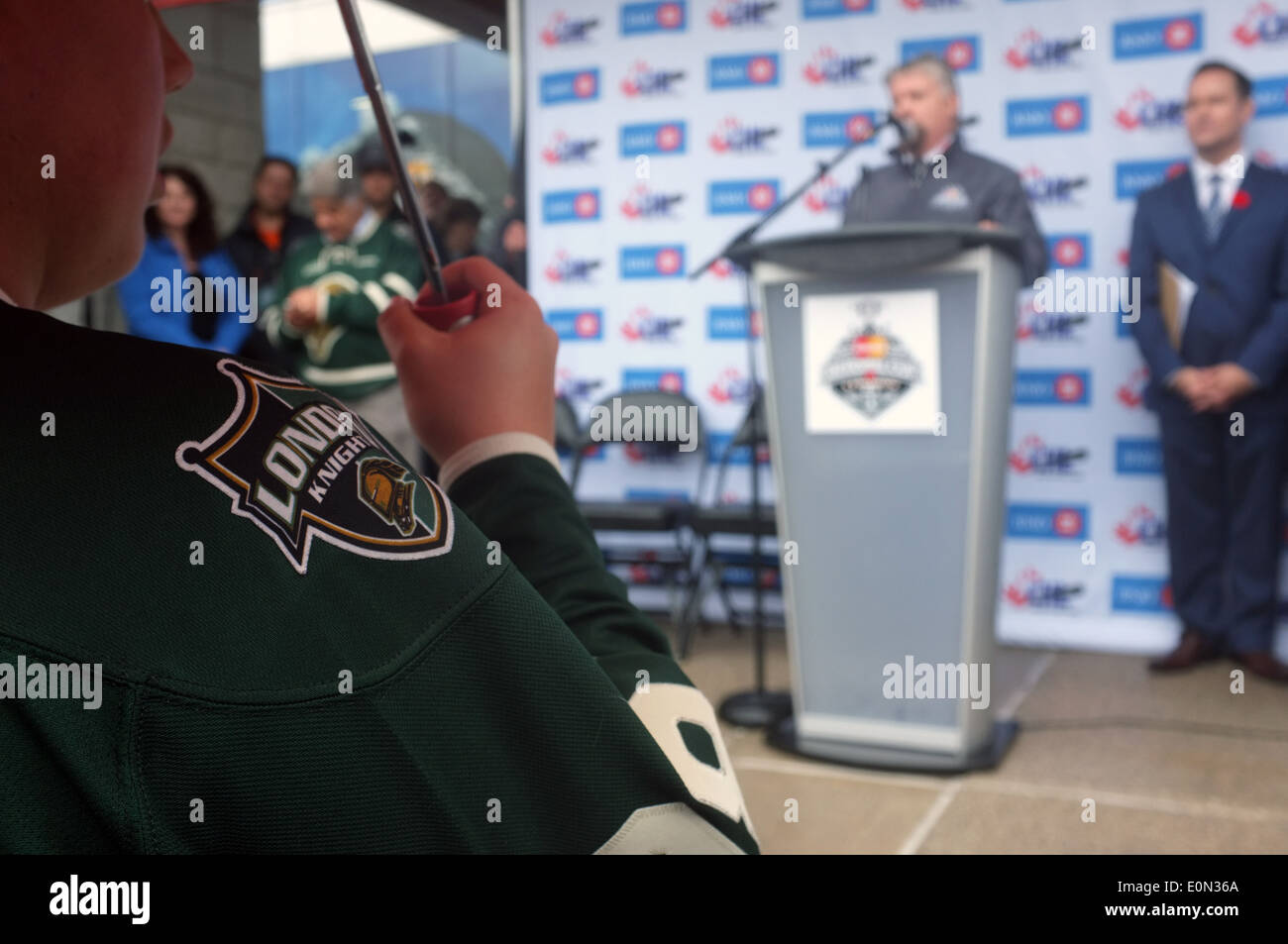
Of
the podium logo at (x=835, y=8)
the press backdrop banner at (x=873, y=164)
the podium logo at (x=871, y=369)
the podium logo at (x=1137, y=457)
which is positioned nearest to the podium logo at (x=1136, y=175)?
the press backdrop banner at (x=873, y=164)

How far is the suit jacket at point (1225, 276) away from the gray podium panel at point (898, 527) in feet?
4.74

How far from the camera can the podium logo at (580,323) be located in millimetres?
5312

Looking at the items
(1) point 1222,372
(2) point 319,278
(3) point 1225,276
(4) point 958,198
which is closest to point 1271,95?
(3) point 1225,276

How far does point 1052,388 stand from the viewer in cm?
467

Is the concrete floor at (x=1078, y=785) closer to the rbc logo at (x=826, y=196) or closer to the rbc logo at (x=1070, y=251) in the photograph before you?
the rbc logo at (x=1070, y=251)

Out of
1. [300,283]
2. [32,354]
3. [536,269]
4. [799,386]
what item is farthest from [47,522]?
[536,269]

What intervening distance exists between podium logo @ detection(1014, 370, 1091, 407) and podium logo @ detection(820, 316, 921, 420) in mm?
1877

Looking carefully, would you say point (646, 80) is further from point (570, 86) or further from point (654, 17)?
point (570, 86)

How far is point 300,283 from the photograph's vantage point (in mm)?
4820

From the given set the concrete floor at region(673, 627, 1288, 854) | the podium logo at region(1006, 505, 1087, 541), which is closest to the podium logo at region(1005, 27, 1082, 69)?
the podium logo at region(1006, 505, 1087, 541)

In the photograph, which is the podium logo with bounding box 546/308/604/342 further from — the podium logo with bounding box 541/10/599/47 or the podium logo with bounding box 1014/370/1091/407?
the podium logo with bounding box 1014/370/1091/407

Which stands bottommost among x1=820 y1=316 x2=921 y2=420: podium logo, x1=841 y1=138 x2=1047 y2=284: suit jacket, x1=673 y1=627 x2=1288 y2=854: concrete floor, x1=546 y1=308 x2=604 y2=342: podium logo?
x1=673 y1=627 x2=1288 y2=854: concrete floor

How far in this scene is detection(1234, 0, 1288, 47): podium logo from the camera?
4258 mm
